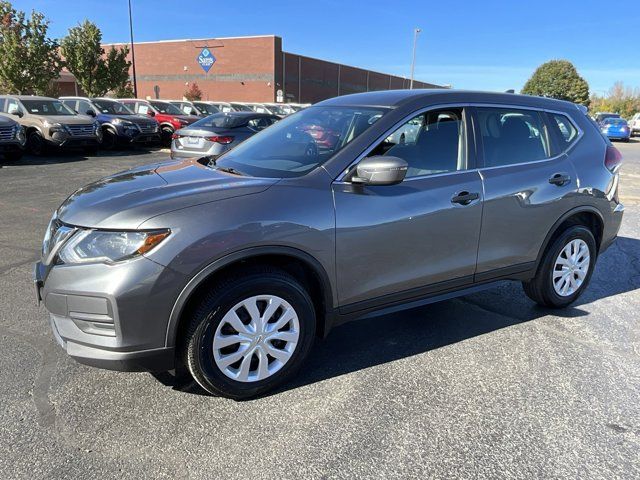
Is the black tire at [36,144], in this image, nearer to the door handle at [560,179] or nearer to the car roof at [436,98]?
the car roof at [436,98]

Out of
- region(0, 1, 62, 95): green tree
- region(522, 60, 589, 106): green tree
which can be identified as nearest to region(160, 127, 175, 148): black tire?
region(0, 1, 62, 95): green tree

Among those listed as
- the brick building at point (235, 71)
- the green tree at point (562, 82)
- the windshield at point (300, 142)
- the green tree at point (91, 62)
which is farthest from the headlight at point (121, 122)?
the green tree at point (562, 82)

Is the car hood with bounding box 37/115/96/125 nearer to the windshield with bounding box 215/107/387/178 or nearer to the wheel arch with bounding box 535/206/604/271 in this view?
the windshield with bounding box 215/107/387/178

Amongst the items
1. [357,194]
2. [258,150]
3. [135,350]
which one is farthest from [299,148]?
[135,350]

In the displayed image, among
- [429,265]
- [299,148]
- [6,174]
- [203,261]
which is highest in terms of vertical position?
[299,148]

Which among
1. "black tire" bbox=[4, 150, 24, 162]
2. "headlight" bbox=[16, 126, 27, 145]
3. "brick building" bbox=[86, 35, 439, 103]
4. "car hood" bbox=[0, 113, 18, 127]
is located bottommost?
"black tire" bbox=[4, 150, 24, 162]

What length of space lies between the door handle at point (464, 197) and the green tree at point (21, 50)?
30.6 metres

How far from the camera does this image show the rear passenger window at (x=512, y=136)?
3.60 metres

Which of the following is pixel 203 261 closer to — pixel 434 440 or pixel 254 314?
pixel 254 314

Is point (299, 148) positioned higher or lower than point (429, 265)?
higher

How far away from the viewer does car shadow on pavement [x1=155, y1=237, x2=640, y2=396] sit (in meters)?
3.24

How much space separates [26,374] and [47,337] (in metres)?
0.51

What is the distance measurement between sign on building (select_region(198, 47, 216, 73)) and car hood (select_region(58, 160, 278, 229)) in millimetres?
50563

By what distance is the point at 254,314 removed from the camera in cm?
271
